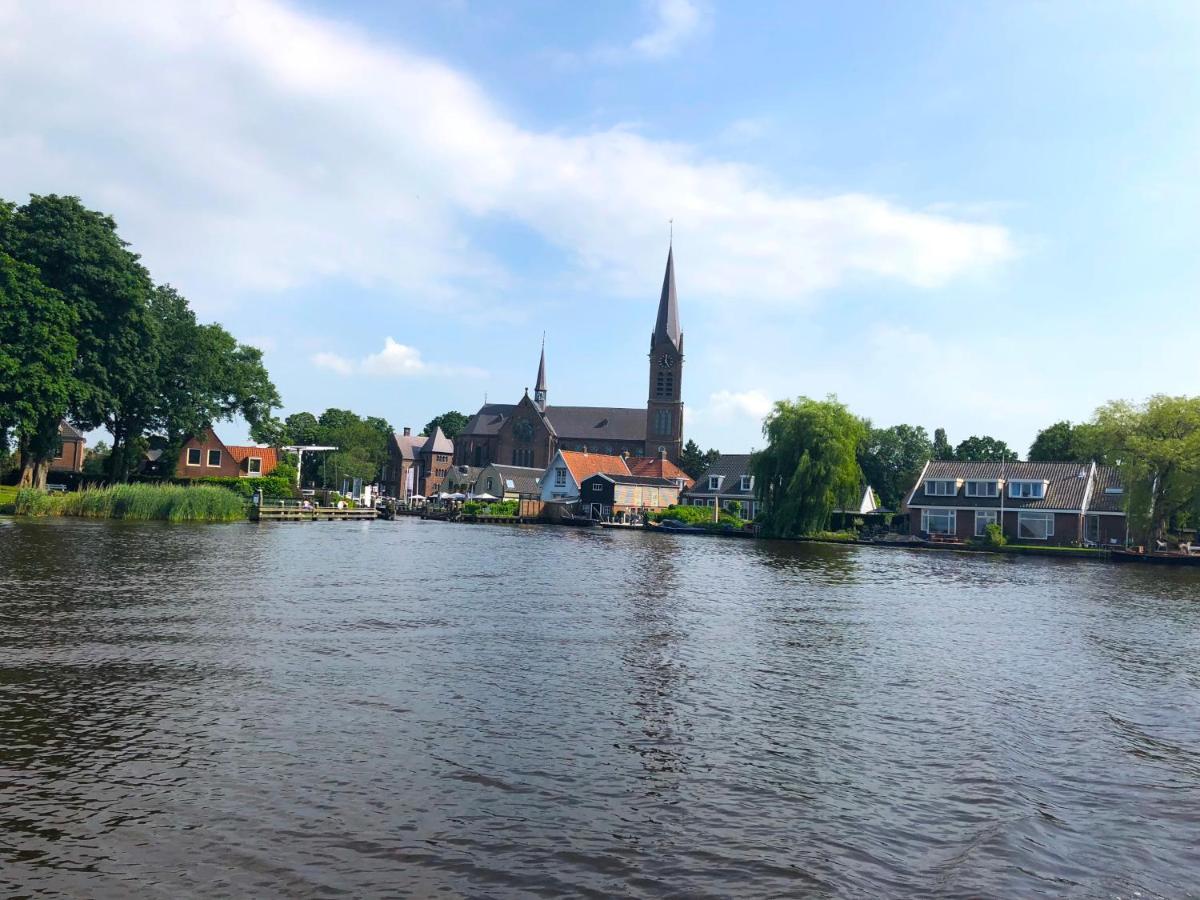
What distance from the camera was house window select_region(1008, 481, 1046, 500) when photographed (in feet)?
229

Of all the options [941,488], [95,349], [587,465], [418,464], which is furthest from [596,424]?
[95,349]

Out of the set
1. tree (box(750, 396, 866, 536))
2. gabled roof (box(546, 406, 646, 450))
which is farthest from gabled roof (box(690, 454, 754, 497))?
gabled roof (box(546, 406, 646, 450))

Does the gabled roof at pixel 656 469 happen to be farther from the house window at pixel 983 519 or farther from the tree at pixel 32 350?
the tree at pixel 32 350

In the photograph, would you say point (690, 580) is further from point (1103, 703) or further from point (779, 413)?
point (779, 413)

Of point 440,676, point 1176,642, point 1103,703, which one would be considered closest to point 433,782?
point 440,676

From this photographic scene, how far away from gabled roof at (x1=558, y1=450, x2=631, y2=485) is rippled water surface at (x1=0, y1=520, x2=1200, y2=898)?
7641 centimetres

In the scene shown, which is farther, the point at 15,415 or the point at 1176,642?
the point at 15,415

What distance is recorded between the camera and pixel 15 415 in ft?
163

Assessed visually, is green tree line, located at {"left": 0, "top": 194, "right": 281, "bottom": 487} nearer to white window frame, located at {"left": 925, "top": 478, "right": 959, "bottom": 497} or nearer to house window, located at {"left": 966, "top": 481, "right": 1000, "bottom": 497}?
white window frame, located at {"left": 925, "top": 478, "right": 959, "bottom": 497}

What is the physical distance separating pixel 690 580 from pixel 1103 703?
66.6 ft

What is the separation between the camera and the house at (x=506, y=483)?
11762 centimetres

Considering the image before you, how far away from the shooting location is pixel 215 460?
8912cm

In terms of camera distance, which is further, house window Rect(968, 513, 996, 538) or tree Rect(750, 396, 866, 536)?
house window Rect(968, 513, 996, 538)

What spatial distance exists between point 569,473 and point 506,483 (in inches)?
704
